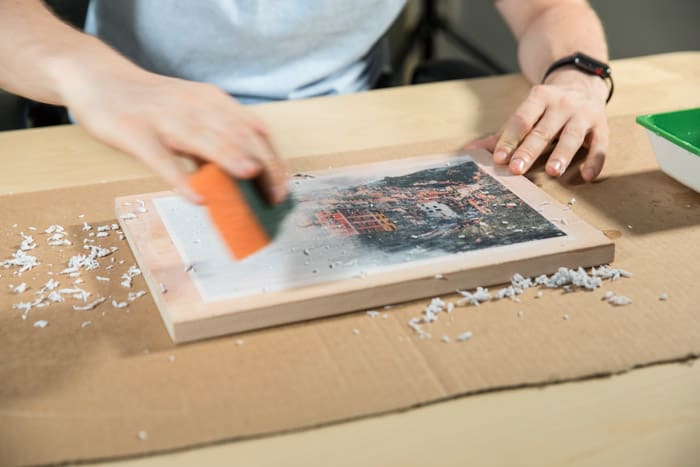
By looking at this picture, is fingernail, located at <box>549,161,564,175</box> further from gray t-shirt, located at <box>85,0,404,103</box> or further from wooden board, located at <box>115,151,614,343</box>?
gray t-shirt, located at <box>85,0,404,103</box>

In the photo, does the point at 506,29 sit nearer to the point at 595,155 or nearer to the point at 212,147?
the point at 595,155

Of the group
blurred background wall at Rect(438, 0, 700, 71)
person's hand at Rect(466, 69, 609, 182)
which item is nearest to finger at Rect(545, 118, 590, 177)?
person's hand at Rect(466, 69, 609, 182)

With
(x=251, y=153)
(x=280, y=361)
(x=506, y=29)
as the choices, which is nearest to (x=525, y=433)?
(x=280, y=361)

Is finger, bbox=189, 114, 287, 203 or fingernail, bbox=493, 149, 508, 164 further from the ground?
finger, bbox=189, 114, 287, 203

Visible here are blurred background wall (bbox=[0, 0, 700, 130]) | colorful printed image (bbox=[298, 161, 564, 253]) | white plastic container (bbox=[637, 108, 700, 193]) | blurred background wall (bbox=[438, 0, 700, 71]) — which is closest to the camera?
colorful printed image (bbox=[298, 161, 564, 253])

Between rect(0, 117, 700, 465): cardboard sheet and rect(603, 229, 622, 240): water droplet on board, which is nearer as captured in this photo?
rect(0, 117, 700, 465): cardboard sheet

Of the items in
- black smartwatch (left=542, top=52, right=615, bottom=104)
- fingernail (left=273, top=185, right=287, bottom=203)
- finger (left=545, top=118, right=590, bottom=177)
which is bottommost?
finger (left=545, top=118, right=590, bottom=177)

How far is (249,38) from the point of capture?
3.98 feet

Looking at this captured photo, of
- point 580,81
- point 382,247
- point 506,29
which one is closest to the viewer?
point 382,247

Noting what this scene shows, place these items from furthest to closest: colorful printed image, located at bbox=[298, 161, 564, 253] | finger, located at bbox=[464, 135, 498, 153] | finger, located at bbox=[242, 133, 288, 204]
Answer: finger, located at bbox=[464, 135, 498, 153] → colorful printed image, located at bbox=[298, 161, 564, 253] → finger, located at bbox=[242, 133, 288, 204]

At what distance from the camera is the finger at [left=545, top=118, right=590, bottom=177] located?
973 mm

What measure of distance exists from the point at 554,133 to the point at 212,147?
514 millimetres

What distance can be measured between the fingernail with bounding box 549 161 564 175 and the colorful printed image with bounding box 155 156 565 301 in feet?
0.33

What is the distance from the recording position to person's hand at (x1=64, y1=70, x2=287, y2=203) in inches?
25.8
